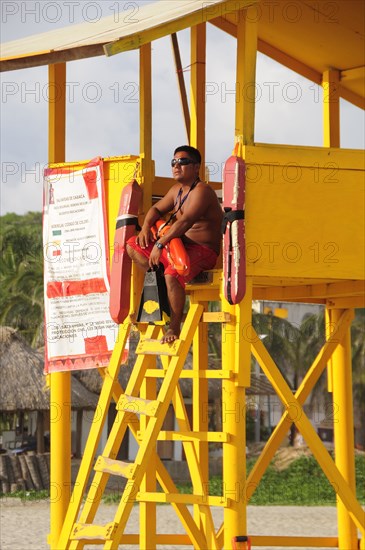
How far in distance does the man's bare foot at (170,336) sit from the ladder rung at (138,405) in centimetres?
58

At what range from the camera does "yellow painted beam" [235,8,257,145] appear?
38.9 ft

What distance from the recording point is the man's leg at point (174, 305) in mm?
11961

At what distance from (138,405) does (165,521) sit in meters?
18.4

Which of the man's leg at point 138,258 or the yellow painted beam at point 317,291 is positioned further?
the yellow painted beam at point 317,291

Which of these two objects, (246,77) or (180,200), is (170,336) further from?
(246,77)

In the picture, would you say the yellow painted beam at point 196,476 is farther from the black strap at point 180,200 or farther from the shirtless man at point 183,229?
the black strap at point 180,200

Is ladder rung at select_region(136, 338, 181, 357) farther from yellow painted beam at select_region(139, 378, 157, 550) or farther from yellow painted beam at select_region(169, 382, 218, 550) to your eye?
yellow painted beam at select_region(139, 378, 157, 550)

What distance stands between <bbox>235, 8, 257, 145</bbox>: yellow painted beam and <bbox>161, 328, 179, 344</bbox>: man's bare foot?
1.92 meters

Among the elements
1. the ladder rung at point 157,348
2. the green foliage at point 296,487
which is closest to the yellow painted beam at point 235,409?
the ladder rung at point 157,348

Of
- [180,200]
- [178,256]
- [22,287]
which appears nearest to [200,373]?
[178,256]

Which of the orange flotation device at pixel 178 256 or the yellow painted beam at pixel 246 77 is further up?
the yellow painted beam at pixel 246 77

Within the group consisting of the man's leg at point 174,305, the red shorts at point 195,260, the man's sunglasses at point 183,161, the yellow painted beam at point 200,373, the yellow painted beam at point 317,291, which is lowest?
the yellow painted beam at point 200,373

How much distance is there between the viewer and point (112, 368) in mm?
12656

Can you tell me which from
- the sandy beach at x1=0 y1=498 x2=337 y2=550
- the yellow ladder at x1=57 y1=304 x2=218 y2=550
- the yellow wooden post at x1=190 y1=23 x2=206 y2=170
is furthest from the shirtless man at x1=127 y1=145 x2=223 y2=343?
the sandy beach at x1=0 y1=498 x2=337 y2=550
